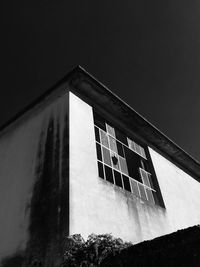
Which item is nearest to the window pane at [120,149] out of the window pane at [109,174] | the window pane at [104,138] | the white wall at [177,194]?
the window pane at [104,138]

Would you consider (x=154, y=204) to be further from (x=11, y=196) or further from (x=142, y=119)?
(x=11, y=196)

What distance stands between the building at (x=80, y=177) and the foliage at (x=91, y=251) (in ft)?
1.91

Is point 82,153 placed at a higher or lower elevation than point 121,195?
higher

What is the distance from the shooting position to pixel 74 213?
5137mm

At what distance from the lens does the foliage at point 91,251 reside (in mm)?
3989

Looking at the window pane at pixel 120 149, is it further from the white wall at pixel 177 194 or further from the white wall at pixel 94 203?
the white wall at pixel 177 194

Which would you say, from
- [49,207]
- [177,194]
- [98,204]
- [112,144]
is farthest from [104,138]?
[177,194]

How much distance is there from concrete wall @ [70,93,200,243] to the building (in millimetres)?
25

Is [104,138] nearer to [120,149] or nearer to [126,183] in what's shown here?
[120,149]

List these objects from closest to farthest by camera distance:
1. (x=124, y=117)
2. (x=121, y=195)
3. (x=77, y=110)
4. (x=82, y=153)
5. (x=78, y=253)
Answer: (x=78, y=253), (x=82, y=153), (x=121, y=195), (x=77, y=110), (x=124, y=117)

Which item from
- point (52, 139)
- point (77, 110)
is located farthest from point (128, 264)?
point (77, 110)

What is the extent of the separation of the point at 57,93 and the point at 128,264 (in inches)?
238

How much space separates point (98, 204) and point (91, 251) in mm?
1826

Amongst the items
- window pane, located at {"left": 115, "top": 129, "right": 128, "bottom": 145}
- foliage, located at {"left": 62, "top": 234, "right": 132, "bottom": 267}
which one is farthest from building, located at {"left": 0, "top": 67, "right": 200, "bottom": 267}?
foliage, located at {"left": 62, "top": 234, "right": 132, "bottom": 267}
